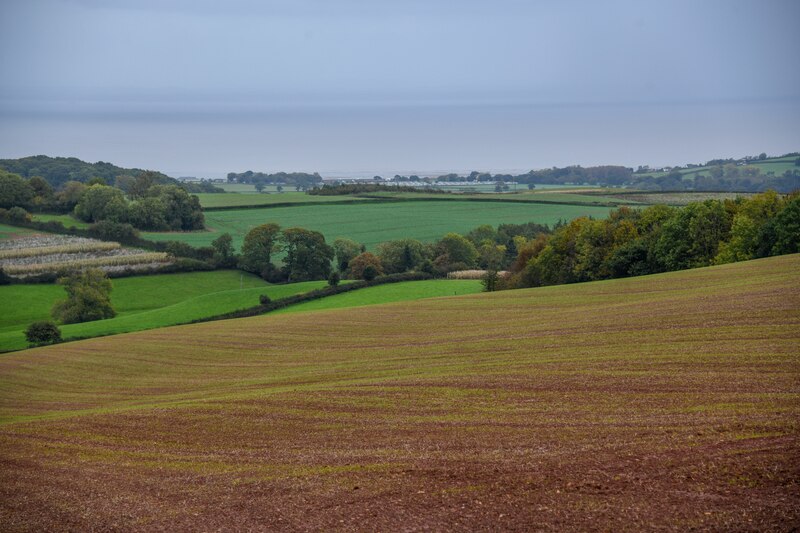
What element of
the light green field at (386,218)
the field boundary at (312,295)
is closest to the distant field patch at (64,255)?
the light green field at (386,218)

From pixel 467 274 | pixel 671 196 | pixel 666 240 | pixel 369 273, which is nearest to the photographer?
pixel 666 240

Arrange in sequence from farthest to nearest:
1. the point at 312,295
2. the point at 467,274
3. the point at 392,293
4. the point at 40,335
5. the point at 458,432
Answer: the point at 467,274, the point at 392,293, the point at 312,295, the point at 40,335, the point at 458,432

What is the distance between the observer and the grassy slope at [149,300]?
63062 millimetres

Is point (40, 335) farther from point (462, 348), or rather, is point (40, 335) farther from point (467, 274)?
point (467, 274)

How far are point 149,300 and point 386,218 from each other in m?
57.1

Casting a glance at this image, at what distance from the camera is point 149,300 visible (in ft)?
269

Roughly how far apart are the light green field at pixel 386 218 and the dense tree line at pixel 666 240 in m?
42.3

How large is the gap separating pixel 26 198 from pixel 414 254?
60373 millimetres

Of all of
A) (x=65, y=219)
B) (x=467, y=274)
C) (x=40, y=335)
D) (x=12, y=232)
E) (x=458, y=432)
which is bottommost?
(x=467, y=274)

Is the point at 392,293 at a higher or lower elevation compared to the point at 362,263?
lower

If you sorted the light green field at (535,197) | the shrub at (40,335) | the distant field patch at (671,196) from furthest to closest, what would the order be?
the light green field at (535,197), the distant field patch at (671,196), the shrub at (40,335)

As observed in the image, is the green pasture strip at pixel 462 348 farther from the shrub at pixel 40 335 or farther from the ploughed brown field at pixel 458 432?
the shrub at pixel 40 335

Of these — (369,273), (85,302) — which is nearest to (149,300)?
(85,302)

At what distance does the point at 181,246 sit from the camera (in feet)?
318
